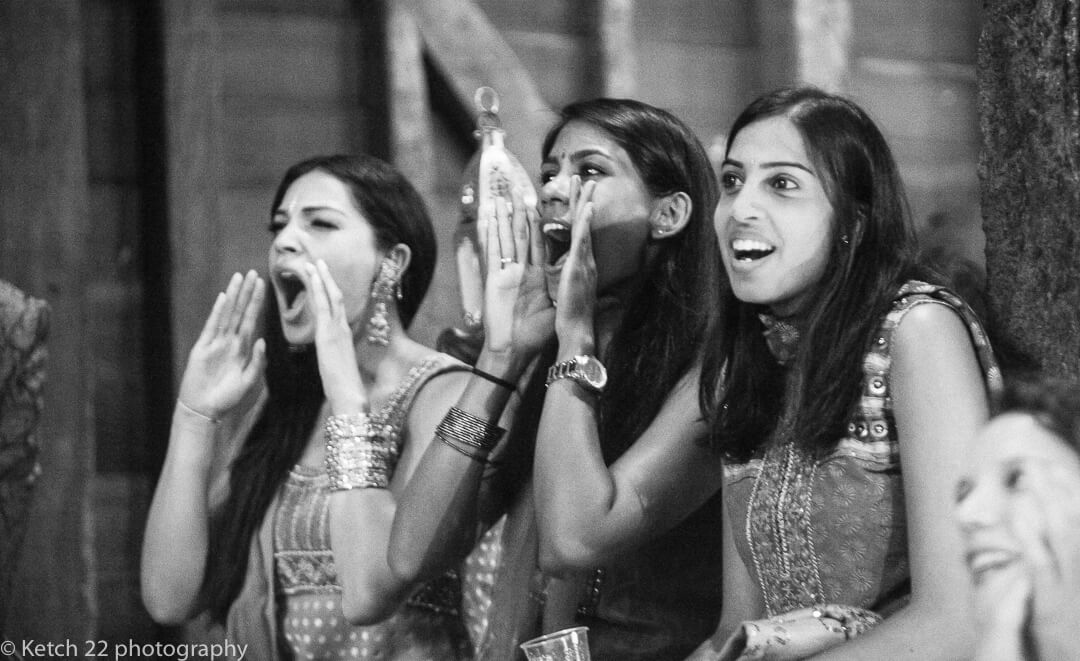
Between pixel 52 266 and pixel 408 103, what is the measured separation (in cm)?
93

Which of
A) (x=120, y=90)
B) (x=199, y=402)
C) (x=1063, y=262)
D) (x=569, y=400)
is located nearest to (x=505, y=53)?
(x=120, y=90)

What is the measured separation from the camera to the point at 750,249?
172 centimetres

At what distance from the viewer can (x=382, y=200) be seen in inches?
100

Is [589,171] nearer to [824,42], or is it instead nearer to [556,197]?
[556,197]

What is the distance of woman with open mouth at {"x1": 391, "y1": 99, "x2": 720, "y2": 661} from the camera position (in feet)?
6.42

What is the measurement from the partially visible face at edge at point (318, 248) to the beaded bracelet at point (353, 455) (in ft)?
0.97

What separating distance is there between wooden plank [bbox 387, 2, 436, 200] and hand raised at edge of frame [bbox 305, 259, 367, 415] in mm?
971

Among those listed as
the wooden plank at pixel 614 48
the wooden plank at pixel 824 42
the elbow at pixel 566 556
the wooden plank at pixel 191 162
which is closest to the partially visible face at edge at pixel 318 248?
the wooden plank at pixel 191 162

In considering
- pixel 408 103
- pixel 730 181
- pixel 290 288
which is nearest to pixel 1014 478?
pixel 730 181

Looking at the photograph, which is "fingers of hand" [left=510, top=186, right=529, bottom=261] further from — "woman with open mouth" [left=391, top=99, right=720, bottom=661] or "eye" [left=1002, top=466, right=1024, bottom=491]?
"eye" [left=1002, top=466, right=1024, bottom=491]

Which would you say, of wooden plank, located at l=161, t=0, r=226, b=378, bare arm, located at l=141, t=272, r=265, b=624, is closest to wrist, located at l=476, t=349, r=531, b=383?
bare arm, located at l=141, t=272, r=265, b=624

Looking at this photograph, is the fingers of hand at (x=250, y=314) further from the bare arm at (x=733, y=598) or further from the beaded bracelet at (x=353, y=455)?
the bare arm at (x=733, y=598)

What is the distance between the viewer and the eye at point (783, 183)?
1702 millimetres

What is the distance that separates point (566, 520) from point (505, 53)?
1.91 m
